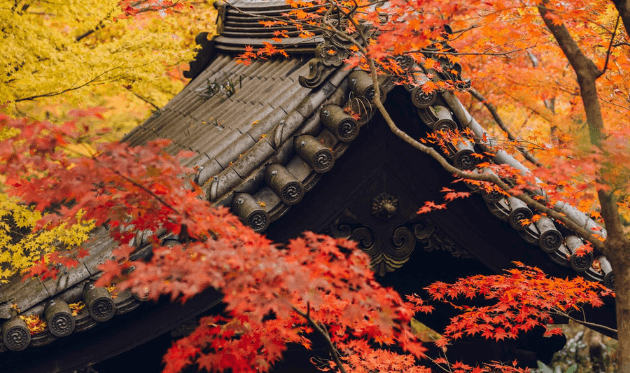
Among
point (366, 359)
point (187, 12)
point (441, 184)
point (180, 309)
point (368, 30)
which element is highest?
point (187, 12)

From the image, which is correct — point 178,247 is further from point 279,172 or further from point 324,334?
point 279,172

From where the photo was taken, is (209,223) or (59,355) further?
(59,355)

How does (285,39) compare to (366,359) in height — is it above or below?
above

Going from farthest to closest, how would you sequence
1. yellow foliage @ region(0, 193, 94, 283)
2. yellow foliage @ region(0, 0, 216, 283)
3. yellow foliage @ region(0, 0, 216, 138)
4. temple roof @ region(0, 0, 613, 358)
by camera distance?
yellow foliage @ region(0, 0, 216, 138), yellow foliage @ region(0, 0, 216, 283), yellow foliage @ region(0, 193, 94, 283), temple roof @ region(0, 0, 613, 358)

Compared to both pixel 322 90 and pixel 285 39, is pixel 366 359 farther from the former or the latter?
pixel 285 39

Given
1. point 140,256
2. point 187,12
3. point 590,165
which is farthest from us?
point 187,12

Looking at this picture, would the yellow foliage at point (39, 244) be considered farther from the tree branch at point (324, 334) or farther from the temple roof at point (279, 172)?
the tree branch at point (324, 334)

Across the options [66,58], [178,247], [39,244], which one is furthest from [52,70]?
[178,247]

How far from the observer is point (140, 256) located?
15.3ft

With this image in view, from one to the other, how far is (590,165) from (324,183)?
7.79 ft

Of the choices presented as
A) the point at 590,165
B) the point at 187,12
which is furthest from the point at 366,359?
the point at 187,12

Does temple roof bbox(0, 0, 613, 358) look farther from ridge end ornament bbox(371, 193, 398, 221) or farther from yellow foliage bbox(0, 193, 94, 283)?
ridge end ornament bbox(371, 193, 398, 221)

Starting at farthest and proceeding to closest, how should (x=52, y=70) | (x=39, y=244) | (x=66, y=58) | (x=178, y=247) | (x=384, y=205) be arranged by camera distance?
(x=66, y=58) → (x=52, y=70) → (x=39, y=244) → (x=384, y=205) → (x=178, y=247)

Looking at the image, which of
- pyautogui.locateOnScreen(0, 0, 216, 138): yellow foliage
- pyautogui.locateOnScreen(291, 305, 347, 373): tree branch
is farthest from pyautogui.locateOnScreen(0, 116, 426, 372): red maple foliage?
pyautogui.locateOnScreen(0, 0, 216, 138): yellow foliage
